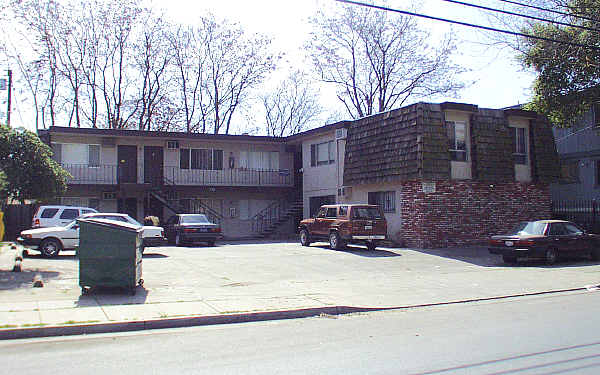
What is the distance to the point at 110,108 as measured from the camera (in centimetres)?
4075

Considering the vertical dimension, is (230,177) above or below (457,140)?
below

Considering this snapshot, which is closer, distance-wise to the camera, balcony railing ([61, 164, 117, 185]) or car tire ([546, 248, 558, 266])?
car tire ([546, 248, 558, 266])

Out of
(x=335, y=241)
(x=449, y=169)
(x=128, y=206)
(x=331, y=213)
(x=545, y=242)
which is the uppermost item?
(x=449, y=169)

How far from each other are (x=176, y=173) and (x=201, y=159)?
1.81m

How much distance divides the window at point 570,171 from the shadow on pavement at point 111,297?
26.5 m

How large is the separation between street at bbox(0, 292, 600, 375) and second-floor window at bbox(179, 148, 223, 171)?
23.2 metres

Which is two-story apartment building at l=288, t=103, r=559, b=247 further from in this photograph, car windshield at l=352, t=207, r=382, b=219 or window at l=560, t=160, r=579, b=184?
window at l=560, t=160, r=579, b=184

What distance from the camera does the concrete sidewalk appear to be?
943 cm

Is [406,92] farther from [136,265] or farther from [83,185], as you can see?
[136,265]

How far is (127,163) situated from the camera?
30516 millimetres

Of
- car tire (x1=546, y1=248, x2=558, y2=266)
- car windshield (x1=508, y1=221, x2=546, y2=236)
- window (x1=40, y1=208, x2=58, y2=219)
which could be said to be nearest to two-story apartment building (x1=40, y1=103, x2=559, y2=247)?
car windshield (x1=508, y1=221, x2=546, y2=236)

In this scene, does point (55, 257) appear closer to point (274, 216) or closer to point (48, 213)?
point (48, 213)

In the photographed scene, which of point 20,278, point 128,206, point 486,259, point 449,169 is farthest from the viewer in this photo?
point 128,206

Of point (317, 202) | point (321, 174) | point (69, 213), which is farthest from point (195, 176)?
point (69, 213)
